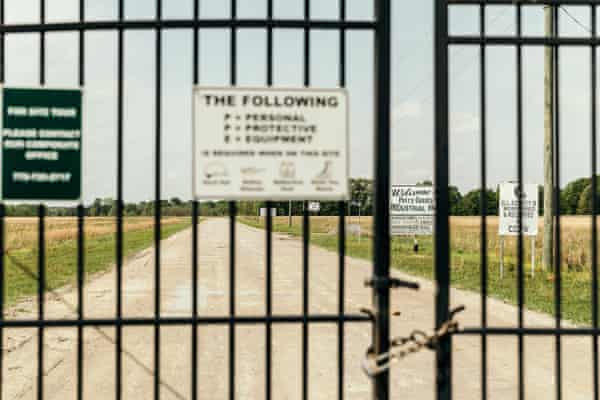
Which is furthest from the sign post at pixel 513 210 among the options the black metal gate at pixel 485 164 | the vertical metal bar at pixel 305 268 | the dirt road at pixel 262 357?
the vertical metal bar at pixel 305 268

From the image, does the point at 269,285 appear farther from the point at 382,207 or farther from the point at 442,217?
the point at 442,217

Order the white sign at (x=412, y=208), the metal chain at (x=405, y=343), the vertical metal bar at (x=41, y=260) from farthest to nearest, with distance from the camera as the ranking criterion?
1. the white sign at (x=412, y=208)
2. the vertical metal bar at (x=41, y=260)
3. the metal chain at (x=405, y=343)

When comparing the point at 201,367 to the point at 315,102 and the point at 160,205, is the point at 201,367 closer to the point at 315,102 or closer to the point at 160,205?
the point at 160,205

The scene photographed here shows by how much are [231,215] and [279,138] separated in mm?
433

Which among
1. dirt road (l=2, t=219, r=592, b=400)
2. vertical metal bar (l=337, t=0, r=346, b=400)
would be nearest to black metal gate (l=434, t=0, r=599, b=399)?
vertical metal bar (l=337, t=0, r=346, b=400)

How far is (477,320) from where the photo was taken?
7895 millimetres

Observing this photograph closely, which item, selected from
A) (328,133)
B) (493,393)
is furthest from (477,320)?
(328,133)

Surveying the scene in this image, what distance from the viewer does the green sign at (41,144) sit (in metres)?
2.46

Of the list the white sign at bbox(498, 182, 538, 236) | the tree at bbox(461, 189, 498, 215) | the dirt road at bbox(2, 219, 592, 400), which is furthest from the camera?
the white sign at bbox(498, 182, 538, 236)

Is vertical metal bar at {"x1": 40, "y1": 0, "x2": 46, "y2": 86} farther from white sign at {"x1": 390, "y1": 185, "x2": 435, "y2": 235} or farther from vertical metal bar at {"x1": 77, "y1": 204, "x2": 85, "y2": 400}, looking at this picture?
white sign at {"x1": 390, "y1": 185, "x2": 435, "y2": 235}

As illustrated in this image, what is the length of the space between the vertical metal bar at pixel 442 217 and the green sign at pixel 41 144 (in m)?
1.77

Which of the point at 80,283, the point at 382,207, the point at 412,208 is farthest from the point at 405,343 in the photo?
the point at 412,208

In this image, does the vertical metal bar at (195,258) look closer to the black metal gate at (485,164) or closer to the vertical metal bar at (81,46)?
the vertical metal bar at (81,46)

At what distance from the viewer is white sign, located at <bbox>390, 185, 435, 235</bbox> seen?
13.9 meters
